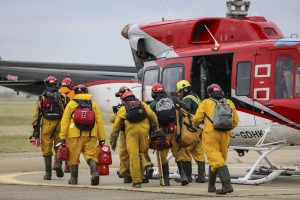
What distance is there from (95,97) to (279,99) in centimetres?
753

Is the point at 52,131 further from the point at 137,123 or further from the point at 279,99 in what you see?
the point at 279,99

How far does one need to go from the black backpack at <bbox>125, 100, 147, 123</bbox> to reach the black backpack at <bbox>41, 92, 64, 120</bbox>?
231cm

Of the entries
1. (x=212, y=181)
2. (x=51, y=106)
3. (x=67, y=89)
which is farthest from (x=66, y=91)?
(x=212, y=181)

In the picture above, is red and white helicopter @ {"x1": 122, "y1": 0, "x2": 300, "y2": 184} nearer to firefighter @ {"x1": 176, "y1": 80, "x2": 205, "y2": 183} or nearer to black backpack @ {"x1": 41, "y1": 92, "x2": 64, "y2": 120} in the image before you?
firefighter @ {"x1": 176, "y1": 80, "x2": 205, "y2": 183}

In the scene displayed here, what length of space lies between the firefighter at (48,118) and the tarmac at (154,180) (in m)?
0.59

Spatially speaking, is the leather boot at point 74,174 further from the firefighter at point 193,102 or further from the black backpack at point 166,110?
the firefighter at point 193,102

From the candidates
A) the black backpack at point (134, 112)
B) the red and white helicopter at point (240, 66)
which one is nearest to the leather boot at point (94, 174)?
the black backpack at point (134, 112)

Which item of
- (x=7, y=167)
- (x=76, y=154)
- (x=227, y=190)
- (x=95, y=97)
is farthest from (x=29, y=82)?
(x=227, y=190)

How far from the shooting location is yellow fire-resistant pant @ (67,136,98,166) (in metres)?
15.8

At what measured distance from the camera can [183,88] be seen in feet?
54.3

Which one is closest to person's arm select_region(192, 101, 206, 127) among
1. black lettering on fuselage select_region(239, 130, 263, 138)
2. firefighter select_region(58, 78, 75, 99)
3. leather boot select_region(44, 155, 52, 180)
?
black lettering on fuselage select_region(239, 130, 263, 138)

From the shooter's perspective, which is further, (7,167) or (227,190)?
(7,167)

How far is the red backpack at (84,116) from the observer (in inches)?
618

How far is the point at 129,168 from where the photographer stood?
16562 mm
